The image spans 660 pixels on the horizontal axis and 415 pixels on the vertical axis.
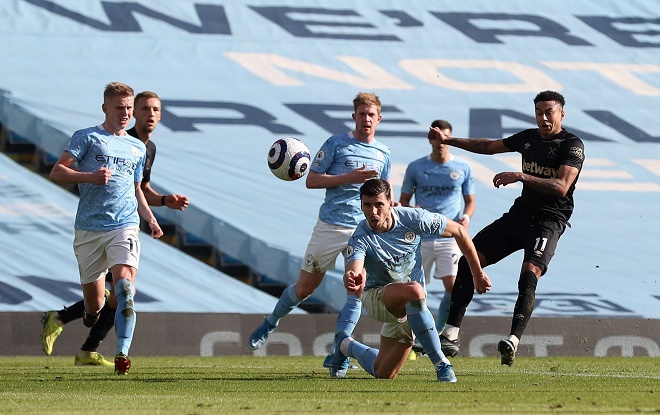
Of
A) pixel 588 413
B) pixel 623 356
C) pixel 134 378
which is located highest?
pixel 588 413

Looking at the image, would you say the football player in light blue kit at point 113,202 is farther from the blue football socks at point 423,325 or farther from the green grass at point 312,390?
the blue football socks at point 423,325

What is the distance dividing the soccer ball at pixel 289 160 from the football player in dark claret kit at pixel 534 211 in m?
1.31

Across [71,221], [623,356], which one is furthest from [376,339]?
[71,221]

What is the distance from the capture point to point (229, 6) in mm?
22297

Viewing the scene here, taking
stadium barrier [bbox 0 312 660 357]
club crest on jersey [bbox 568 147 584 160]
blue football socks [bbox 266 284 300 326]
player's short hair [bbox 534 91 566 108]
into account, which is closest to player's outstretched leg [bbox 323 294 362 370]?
blue football socks [bbox 266 284 300 326]

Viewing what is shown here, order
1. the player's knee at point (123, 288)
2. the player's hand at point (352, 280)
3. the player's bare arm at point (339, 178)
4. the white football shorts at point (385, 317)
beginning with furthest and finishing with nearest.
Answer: the player's bare arm at point (339, 178), the player's knee at point (123, 288), the white football shorts at point (385, 317), the player's hand at point (352, 280)

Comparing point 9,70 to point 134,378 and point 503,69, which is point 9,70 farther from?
point 134,378

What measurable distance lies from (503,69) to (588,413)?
53.7ft

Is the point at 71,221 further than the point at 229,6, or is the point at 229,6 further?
the point at 229,6

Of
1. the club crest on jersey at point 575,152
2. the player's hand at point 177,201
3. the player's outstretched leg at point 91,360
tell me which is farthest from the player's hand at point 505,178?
the player's outstretched leg at point 91,360

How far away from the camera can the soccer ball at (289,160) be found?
10508mm

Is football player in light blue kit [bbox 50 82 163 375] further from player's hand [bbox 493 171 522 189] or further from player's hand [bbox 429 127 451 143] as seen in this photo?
player's hand [bbox 493 171 522 189]

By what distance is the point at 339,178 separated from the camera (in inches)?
394

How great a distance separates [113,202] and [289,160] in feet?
5.93
